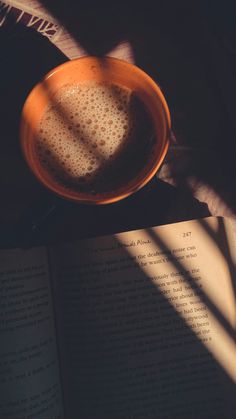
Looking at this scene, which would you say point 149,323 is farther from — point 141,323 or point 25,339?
point 25,339

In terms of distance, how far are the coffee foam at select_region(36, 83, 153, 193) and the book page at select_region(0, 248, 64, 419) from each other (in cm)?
14

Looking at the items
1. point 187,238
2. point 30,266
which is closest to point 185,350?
point 187,238

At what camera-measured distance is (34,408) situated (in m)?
0.71

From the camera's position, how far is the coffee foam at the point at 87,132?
27.9 inches

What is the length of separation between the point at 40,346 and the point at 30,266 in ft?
0.41

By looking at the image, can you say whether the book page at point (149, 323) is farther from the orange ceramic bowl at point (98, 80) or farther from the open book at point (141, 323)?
the orange ceramic bowl at point (98, 80)

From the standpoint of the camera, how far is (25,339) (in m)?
0.70

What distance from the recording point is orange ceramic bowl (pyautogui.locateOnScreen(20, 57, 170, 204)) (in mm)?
638

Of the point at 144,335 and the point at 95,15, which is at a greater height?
the point at 95,15

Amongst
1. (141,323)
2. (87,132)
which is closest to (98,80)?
(87,132)

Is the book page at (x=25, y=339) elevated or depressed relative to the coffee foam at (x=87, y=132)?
depressed

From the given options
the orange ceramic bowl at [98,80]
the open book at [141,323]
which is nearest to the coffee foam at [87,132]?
the orange ceramic bowl at [98,80]

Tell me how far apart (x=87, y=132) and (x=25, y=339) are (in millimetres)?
332

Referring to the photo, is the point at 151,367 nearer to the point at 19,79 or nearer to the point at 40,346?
the point at 40,346
